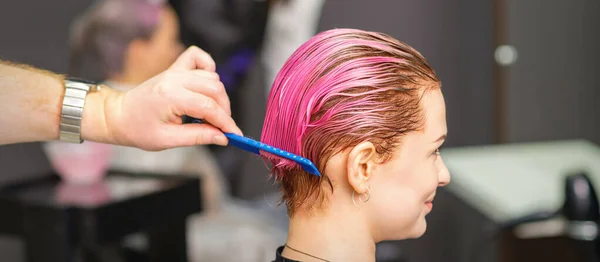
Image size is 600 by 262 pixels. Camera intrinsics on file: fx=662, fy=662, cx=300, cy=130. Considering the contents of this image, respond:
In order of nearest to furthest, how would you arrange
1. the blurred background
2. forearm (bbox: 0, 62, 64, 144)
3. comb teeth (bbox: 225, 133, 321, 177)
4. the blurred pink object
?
1. comb teeth (bbox: 225, 133, 321, 177)
2. forearm (bbox: 0, 62, 64, 144)
3. the blurred pink object
4. the blurred background

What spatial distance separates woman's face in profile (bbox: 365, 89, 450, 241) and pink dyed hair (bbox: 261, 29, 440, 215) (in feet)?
0.06

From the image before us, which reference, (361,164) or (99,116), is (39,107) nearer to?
(99,116)

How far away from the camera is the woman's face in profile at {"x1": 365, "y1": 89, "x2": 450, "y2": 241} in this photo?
3.35 feet

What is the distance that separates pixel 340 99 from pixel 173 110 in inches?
9.9

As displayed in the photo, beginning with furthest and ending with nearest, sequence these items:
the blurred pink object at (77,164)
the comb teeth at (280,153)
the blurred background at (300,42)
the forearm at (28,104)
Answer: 1. the blurred background at (300,42)
2. the blurred pink object at (77,164)
3. the forearm at (28,104)
4. the comb teeth at (280,153)

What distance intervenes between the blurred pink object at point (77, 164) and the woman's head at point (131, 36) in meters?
0.55

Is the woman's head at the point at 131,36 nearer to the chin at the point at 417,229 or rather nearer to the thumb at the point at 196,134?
the thumb at the point at 196,134

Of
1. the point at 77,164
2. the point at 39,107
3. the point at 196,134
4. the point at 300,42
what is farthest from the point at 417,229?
the point at 300,42

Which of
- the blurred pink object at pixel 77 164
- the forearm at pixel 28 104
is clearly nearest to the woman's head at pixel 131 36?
the blurred pink object at pixel 77 164

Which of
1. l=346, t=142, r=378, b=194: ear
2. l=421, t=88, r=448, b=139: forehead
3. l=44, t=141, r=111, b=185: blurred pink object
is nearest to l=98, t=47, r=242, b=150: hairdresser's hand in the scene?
l=346, t=142, r=378, b=194: ear

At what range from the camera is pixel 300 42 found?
8.61ft

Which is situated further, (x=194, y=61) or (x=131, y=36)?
(x=131, y=36)

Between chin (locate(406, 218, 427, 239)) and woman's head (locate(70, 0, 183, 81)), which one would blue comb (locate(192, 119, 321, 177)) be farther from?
woman's head (locate(70, 0, 183, 81))

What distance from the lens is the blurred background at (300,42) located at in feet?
8.23
